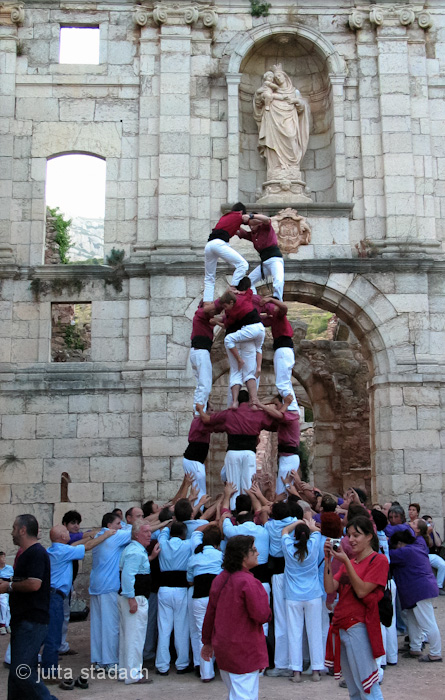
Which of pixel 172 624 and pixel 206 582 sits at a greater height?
pixel 206 582

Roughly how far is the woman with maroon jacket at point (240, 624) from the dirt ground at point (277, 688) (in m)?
2.08

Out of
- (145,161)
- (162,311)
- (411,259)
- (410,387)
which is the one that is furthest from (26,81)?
(410,387)

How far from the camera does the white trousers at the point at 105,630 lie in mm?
8719

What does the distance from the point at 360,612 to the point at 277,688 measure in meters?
2.68

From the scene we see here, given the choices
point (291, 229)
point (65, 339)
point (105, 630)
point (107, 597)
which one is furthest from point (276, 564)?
point (65, 339)

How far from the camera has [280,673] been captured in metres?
8.46

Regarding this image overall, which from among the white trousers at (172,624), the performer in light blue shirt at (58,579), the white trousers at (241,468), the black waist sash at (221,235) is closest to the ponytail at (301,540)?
the white trousers at (172,624)

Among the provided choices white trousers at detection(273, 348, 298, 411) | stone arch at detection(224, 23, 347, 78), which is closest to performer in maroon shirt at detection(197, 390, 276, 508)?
white trousers at detection(273, 348, 298, 411)

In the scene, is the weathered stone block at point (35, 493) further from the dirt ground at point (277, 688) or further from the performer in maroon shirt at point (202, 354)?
the dirt ground at point (277, 688)

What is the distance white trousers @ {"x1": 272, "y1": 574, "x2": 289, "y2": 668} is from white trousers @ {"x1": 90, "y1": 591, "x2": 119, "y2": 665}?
176 cm

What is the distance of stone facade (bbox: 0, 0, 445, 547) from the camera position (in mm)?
14961

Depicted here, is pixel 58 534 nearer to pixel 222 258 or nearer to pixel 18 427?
pixel 222 258

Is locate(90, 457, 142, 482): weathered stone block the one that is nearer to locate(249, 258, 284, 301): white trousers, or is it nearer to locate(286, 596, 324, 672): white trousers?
locate(249, 258, 284, 301): white trousers


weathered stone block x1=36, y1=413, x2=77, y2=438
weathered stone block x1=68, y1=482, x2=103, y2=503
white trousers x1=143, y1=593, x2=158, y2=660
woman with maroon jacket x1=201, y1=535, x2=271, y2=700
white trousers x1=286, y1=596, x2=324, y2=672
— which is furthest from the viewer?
weathered stone block x1=36, y1=413, x2=77, y2=438
